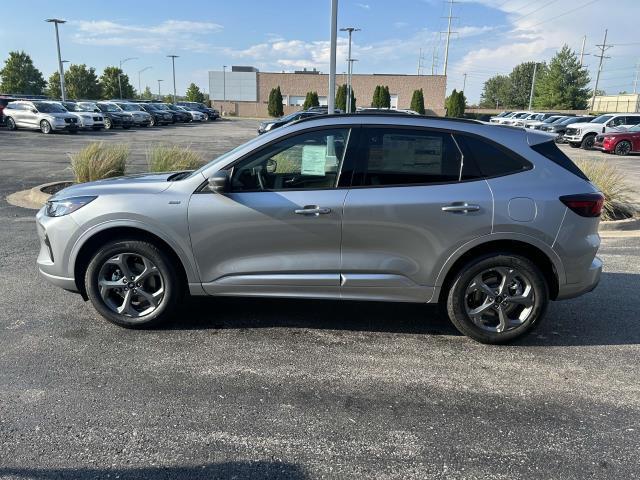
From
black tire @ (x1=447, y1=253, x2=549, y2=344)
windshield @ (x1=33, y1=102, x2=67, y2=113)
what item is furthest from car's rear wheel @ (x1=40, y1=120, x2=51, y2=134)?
black tire @ (x1=447, y1=253, x2=549, y2=344)

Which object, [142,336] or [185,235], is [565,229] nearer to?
[185,235]

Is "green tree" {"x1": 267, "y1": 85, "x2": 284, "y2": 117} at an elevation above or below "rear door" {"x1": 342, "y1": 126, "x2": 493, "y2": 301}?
above

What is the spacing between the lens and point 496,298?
13.1 feet

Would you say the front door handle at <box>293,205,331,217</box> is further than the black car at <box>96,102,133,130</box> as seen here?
No

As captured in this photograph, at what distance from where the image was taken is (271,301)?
495 centimetres

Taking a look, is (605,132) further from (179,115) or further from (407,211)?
(179,115)

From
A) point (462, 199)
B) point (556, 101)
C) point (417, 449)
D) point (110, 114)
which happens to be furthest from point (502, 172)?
point (556, 101)

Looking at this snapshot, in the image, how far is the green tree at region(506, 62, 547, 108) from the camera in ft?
370

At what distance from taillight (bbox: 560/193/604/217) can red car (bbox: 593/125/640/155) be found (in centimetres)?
2297

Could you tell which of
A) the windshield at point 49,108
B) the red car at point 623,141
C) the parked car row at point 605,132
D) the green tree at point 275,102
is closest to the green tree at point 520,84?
the green tree at point 275,102

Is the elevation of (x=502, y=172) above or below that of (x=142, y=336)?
above

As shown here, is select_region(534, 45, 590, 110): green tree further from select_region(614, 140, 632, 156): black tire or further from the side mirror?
the side mirror

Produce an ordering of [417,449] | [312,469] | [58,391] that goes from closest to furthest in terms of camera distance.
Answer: [312,469], [417,449], [58,391]

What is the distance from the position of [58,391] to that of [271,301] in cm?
213
